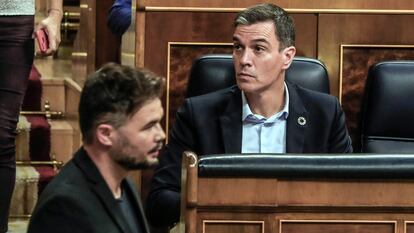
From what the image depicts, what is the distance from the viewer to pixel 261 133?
10.7 feet

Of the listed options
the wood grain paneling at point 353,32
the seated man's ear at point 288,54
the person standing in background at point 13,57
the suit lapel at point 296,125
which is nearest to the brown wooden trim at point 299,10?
the wood grain paneling at point 353,32

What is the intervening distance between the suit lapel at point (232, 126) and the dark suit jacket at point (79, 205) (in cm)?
110

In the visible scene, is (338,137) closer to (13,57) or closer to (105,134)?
(13,57)

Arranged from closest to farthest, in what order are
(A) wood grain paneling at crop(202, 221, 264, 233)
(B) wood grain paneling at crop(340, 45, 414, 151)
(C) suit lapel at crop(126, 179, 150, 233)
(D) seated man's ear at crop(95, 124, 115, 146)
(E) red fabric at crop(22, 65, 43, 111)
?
(D) seated man's ear at crop(95, 124, 115, 146) → (C) suit lapel at crop(126, 179, 150, 233) → (A) wood grain paneling at crop(202, 221, 264, 233) → (B) wood grain paneling at crop(340, 45, 414, 151) → (E) red fabric at crop(22, 65, 43, 111)

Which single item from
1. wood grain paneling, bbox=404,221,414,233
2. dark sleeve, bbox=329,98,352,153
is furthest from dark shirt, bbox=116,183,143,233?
dark sleeve, bbox=329,98,352,153

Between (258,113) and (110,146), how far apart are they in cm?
120

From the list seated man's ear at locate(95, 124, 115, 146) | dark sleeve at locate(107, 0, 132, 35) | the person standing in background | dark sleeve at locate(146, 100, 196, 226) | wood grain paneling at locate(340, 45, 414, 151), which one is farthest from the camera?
dark sleeve at locate(107, 0, 132, 35)

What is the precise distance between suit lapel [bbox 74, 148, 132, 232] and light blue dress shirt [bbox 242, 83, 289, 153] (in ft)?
3.80

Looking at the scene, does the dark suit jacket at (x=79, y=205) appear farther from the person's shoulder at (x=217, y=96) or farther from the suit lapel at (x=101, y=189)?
the person's shoulder at (x=217, y=96)

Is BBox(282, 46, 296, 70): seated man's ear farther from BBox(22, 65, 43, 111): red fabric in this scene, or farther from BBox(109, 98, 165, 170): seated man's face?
BBox(22, 65, 43, 111): red fabric

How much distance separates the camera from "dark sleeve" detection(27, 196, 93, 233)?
201cm

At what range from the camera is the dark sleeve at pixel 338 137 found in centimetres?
331

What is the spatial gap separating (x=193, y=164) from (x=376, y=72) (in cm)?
115

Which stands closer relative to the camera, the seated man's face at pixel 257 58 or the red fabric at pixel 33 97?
the seated man's face at pixel 257 58
